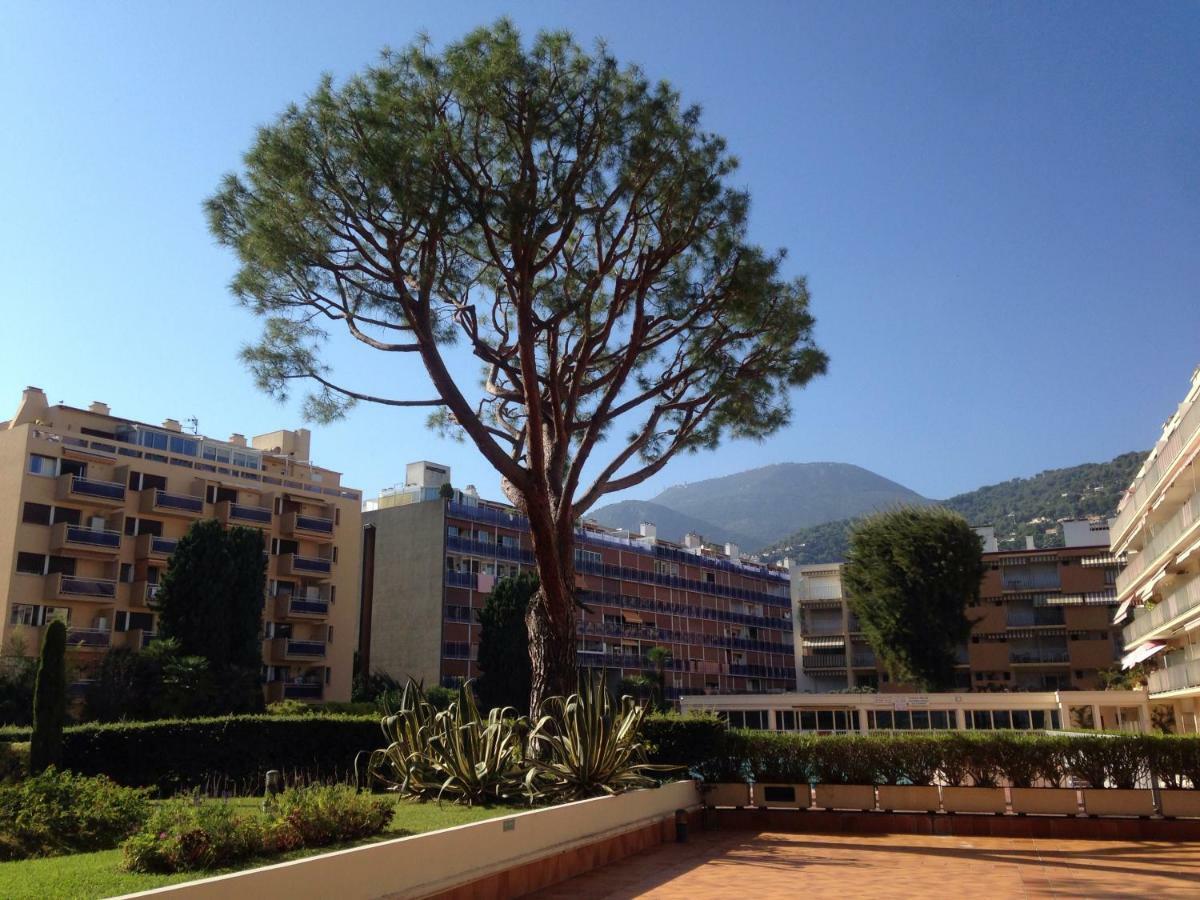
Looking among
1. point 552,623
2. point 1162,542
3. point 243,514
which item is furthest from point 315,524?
point 1162,542

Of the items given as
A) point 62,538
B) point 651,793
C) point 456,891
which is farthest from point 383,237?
point 62,538

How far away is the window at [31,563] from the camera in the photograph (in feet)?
132

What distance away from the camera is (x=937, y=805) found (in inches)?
626

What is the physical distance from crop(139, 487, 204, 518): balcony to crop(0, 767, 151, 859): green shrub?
35.6m

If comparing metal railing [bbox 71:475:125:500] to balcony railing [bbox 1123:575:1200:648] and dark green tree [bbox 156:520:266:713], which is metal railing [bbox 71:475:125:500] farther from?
balcony railing [bbox 1123:575:1200:648]

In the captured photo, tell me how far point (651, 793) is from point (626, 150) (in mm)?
9928

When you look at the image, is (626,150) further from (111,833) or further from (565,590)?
(111,833)

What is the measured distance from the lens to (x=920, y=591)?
173ft

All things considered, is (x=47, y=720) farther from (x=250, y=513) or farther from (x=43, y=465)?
(x=250, y=513)

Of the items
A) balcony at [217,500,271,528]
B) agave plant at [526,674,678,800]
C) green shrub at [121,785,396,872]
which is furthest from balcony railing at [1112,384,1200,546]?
balcony at [217,500,271,528]

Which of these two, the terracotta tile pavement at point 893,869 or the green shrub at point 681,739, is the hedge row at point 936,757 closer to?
the green shrub at point 681,739

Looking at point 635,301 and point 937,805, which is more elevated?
point 635,301

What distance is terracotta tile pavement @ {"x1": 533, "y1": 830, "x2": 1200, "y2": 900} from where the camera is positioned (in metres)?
10.4

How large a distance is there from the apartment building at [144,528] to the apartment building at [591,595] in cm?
563
